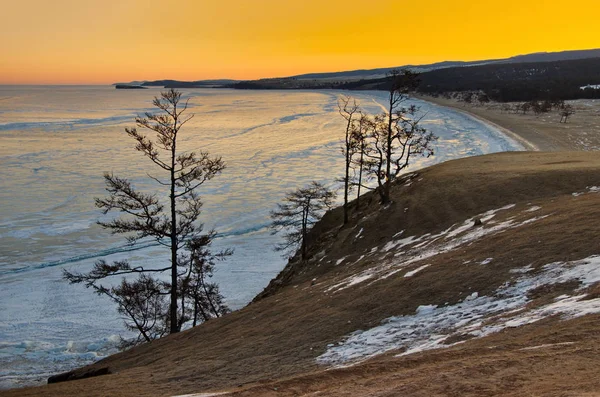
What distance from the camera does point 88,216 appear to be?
122ft

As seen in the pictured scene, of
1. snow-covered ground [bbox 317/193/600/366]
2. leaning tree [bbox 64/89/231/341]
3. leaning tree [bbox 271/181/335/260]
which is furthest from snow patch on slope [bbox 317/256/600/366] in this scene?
leaning tree [bbox 271/181/335/260]

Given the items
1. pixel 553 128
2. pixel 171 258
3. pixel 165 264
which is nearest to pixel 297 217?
pixel 165 264

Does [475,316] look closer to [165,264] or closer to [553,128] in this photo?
[165,264]

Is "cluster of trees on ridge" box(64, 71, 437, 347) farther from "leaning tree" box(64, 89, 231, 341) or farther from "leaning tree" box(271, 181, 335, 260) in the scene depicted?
"leaning tree" box(271, 181, 335, 260)

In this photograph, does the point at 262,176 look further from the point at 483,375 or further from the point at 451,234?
the point at 483,375

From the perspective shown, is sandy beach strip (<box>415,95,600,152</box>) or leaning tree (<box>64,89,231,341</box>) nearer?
leaning tree (<box>64,89,231,341</box>)

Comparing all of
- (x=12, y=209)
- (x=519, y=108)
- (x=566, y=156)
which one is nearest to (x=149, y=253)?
(x=12, y=209)

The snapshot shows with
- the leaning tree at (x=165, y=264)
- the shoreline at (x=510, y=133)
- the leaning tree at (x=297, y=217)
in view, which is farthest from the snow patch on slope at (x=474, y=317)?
the shoreline at (x=510, y=133)

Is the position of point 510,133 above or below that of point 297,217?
above

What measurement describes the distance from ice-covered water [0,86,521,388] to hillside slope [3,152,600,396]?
22.2ft

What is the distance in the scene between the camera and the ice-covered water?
2242 centimetres

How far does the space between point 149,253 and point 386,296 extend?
2227cm

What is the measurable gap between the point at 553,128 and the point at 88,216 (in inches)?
2691

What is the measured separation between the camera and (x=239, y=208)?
40469 mm
